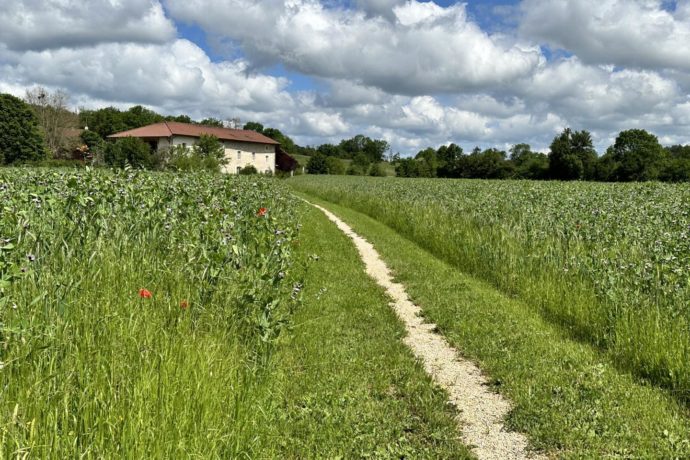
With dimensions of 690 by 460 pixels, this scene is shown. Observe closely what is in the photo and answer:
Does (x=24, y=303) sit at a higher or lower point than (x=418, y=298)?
higher

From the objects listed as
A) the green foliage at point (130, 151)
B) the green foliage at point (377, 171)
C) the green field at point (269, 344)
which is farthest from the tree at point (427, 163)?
the green field at point (269, 344)

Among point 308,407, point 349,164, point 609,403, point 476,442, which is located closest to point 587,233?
point 609,403

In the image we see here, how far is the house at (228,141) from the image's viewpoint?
8175 cm

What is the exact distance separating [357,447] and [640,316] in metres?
4.67

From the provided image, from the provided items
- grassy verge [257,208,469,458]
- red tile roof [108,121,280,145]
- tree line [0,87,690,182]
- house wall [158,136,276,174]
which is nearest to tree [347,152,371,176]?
tree line [0,87,690,182]

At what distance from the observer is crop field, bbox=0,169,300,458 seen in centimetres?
297

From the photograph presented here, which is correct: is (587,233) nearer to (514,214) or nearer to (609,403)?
(514,214)

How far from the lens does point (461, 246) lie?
1320cm

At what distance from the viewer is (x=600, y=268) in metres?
8.09

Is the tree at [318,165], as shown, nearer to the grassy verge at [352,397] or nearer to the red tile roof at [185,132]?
the red tile roof at [185,132]

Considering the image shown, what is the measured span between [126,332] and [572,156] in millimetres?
93619

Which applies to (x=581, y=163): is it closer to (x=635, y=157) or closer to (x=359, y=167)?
(x=635, y=157)

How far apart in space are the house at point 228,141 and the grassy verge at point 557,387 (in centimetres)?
7105

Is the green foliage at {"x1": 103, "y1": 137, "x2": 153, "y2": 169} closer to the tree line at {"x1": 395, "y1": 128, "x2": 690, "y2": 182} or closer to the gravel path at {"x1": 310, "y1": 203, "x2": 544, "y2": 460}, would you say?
the gravel path at {"x1": 310, "y1": 203, "x2": 544, "y2": 460}
